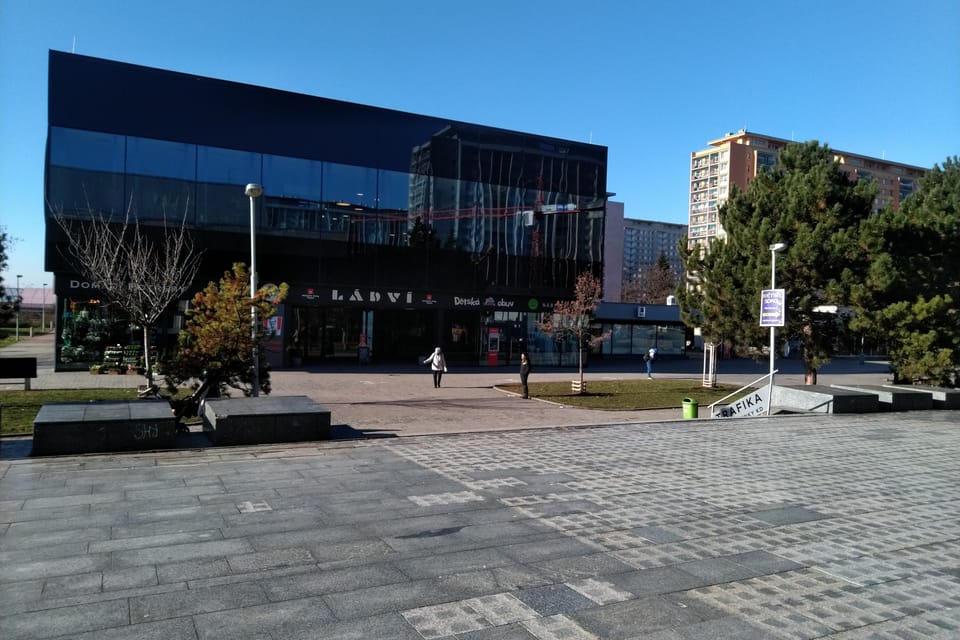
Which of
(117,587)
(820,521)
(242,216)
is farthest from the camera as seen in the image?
(242,216)

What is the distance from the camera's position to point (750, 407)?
20000 mm

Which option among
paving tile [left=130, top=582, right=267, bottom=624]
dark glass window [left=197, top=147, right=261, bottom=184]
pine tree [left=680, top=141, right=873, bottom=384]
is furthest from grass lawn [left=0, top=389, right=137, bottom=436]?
pine tree [left=680, top=141, right=873, bottom=384]

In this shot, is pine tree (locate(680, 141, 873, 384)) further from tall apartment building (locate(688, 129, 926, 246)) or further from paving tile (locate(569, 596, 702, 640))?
tall apartment building (locate(688, 129, 926, 246))

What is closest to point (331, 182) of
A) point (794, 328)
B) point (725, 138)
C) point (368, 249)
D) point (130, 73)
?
point (368, 249)

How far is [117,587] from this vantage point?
5098 mm

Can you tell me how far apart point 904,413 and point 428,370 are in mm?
19315

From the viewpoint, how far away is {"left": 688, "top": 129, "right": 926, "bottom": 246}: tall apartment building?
118875mm

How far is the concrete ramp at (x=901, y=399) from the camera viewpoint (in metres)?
19.2

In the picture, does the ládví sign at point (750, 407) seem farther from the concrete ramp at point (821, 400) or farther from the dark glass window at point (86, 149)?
the dark glass window at point (86, 149)

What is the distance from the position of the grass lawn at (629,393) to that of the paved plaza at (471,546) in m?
9.66

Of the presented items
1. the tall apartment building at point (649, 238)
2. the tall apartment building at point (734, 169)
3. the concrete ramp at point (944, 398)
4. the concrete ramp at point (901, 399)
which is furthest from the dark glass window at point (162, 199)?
the tall apartment building at point (649, 238)

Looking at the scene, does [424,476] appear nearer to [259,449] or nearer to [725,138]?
[259,449]

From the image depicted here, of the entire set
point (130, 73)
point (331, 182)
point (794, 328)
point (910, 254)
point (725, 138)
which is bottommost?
point (794, 328)

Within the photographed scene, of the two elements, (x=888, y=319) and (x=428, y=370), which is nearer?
(x=888, y=319)
